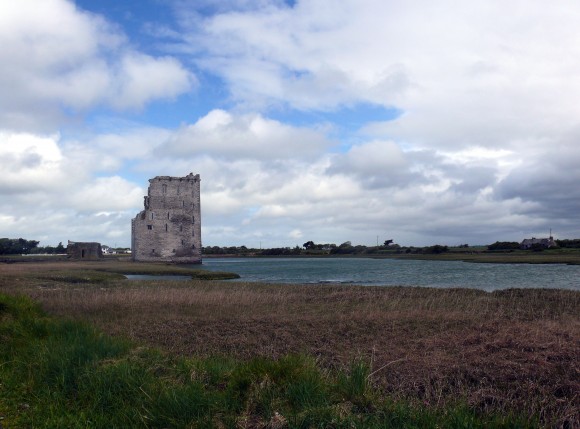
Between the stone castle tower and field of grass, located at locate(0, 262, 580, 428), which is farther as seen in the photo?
the stone castle tower

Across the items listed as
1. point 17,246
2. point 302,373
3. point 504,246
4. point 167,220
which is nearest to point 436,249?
point 504,246

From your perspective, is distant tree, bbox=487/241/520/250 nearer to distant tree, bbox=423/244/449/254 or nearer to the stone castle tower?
distant tree, bbox=423/244/449/254

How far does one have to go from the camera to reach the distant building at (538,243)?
11250cm

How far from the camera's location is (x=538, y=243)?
Result: 383 ft

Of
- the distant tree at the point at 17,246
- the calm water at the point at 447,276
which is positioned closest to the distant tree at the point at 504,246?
the calm water at the point at 447,276

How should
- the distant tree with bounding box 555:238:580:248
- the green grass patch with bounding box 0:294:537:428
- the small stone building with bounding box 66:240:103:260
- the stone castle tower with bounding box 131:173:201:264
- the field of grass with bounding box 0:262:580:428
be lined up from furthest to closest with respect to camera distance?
the distant tree with bounding box 555:238:580:248 → the small stone building with bounding box 66:240:103:260 → the stone castle tower with bounding box 131:173:201:264 → the field of grass with bounding box 0:262:580:428 → the green grass patch with bounding box 0:294:537:428

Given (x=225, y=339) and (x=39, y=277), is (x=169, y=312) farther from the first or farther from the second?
(x=39, y=277)

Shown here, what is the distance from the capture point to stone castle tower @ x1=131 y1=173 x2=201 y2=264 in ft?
236

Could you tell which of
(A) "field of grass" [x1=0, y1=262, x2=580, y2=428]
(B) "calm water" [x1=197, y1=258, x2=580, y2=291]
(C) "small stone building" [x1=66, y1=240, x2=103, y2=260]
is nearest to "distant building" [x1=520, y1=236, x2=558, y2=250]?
(B) "calm water" [x1=197, y1=258, x2=580, y2=291]

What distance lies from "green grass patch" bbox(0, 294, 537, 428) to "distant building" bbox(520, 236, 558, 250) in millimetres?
115711

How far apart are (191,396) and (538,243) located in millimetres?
123845

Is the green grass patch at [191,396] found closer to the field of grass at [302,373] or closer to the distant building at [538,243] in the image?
the field of grass at [302,373]

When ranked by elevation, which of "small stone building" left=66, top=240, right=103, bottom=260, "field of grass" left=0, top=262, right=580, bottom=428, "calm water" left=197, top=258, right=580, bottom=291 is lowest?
"calm water" left=197, top=258, right=580, bottom=291

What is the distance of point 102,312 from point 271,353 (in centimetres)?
966
